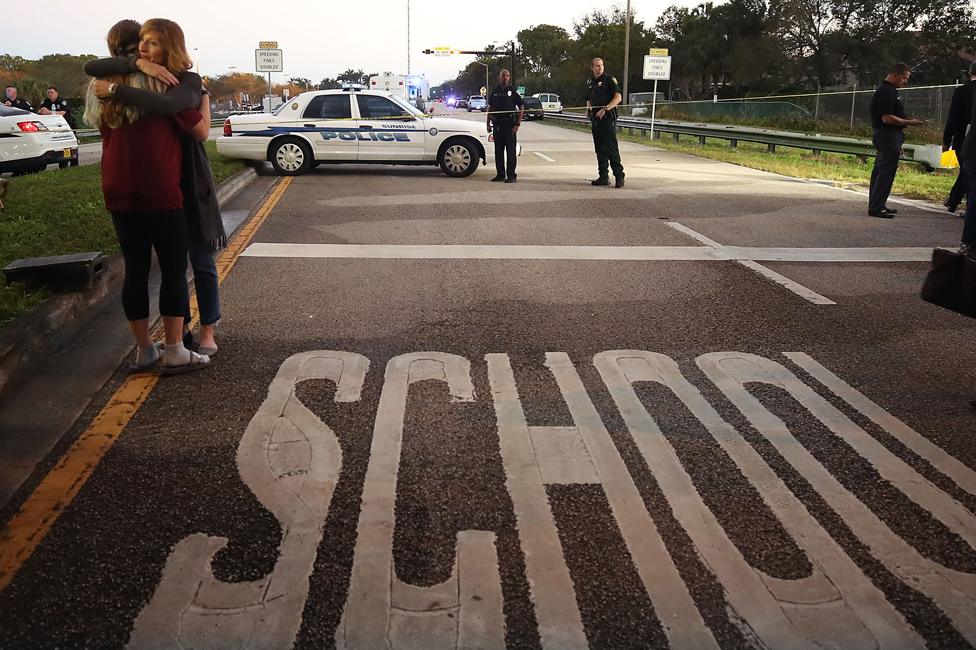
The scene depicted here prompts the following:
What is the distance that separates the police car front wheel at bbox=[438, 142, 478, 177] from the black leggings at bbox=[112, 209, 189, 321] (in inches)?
477

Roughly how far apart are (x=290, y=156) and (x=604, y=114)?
5903 mm

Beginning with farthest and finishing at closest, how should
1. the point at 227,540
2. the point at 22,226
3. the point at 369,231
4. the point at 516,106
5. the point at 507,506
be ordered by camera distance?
the point at 516,106 → the point at 369,231 → the point at 22,226 → the point at 507,506 → the point at 227,540

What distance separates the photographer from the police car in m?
16.4

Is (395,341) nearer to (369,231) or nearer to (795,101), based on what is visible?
(369,231)

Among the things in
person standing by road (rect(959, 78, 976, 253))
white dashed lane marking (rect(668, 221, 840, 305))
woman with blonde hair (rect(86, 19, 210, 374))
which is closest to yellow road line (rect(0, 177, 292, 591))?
woman with blonde hair (rect(86, 19, 210, 374))

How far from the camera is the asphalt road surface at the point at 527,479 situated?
265 cm

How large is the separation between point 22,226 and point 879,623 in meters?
9.02

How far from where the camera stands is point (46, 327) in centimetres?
529

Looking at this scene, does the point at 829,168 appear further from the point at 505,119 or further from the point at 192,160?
the point at 192,160

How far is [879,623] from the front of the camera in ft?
8.57

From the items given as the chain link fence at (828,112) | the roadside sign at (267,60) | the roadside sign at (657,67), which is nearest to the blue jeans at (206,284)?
the chain link fence at (828,112)

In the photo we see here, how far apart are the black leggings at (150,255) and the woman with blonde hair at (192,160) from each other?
0.15 metres

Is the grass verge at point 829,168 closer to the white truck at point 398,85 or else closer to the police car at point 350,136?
the police car at point 350,136

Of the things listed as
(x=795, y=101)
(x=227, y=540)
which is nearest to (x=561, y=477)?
(x=227, y=540)
